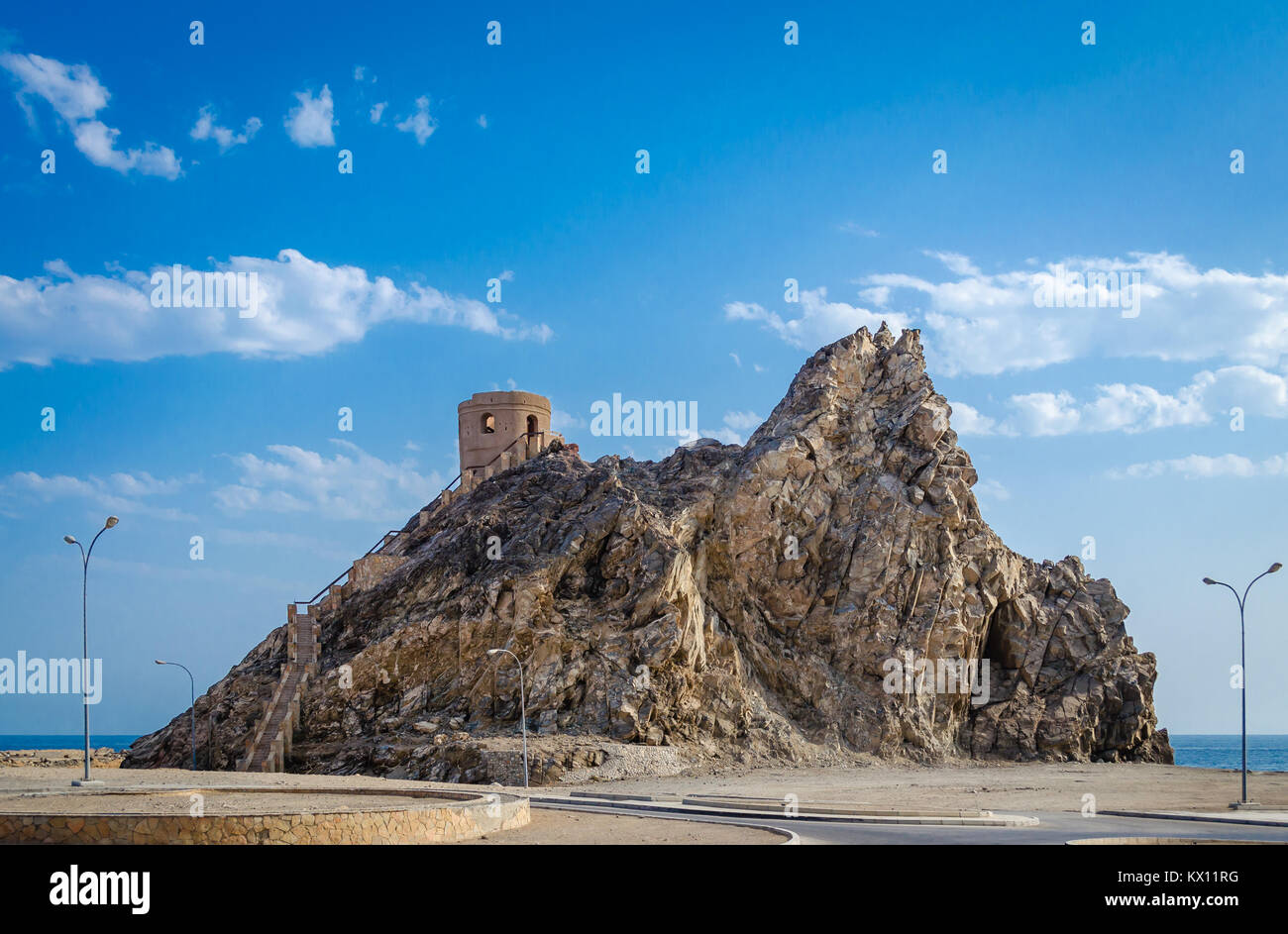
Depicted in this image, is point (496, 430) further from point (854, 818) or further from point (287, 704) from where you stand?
point (854, 818)

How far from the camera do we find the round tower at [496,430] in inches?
2776

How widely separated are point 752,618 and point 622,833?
3462 cm

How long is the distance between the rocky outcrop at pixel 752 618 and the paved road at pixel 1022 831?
20821mm

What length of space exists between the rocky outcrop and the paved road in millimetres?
20821

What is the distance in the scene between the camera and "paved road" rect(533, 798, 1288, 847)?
2238 centimetres

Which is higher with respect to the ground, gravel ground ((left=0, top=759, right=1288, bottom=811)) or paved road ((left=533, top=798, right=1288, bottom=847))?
paved road ((left=533, top=798, right=1288, bottom=847))

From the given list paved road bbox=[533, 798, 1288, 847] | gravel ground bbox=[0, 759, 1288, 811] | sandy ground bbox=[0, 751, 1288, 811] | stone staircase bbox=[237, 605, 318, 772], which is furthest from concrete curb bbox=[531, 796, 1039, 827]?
stone staircase bbox=[237, 605, 318, 772]

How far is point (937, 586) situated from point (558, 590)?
65.7ft

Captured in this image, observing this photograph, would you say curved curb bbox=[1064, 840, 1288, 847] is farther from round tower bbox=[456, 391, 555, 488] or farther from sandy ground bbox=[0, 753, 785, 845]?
round tower bbox=[456, 391, 555, 488]

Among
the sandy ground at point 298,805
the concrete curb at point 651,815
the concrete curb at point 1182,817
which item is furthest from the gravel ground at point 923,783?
the concrete curb at point 651,815

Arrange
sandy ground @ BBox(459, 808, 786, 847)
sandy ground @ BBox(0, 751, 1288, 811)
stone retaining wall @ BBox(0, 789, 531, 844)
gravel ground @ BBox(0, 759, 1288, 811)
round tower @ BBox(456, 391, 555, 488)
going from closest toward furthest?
stone retaining wall @ BBox(0, 789, 531, 844) < sandy ground @ BBox(459, 808, 786, 847) < sandy ground @ BBox(0, 751, 1288, 811) < gravel ground @ BBox(0, 759, 1288, 811) < round tower @ BBox(456, 391, 555, 488)

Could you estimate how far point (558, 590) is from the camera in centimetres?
5388

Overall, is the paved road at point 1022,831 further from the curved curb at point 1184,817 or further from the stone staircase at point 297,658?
the stone staircase at point 297,658

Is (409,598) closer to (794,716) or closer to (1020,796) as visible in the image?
(794,716)
